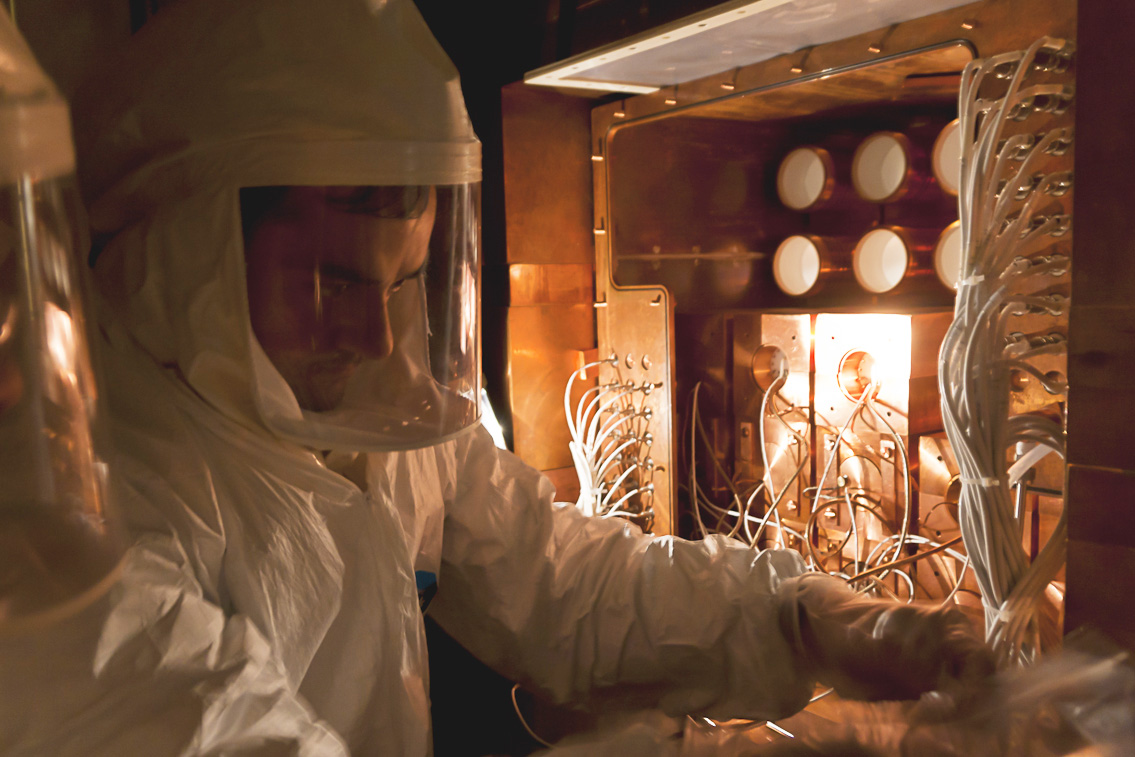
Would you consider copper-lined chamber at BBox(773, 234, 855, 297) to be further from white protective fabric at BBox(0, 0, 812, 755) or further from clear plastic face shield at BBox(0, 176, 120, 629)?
clear plastic face shield at BBox(0, 176, 120, 629)

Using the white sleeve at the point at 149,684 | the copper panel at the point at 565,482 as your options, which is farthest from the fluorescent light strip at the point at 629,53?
the white sleeve at the point at 149,684

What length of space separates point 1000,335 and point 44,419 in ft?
3.03

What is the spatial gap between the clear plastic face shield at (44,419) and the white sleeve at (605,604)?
0.70 metres

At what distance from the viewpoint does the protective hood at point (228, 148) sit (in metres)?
0.76

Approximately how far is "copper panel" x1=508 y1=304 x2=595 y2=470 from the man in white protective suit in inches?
26.6

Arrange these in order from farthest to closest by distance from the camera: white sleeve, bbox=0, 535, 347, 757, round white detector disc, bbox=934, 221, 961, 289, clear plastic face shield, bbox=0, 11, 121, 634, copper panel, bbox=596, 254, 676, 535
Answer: copper panel, bbox=596, 254, 676, 535, round white detector disc, bbox=934, 221, 961, 289, white sleeve, bbox=0, 535, 347, 757, clear plastic face shield, bbox=0, 11, 121, 634

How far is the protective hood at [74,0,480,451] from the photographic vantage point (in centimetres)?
76

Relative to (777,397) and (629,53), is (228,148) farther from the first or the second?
(777,397)

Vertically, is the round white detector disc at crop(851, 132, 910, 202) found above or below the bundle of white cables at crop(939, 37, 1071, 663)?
above

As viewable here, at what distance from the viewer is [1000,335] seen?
930 millimetres

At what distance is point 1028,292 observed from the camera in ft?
3.06

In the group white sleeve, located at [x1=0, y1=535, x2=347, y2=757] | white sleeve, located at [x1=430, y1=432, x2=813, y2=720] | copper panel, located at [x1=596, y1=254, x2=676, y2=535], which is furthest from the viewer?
copper panel, located at [x1=596, y1=254, x2=676, y2=535]

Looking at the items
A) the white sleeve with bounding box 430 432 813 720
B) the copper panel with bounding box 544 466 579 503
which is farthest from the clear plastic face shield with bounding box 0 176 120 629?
the copper panel with bounding box 544 466 579 503

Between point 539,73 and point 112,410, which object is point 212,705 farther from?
point 539,73
